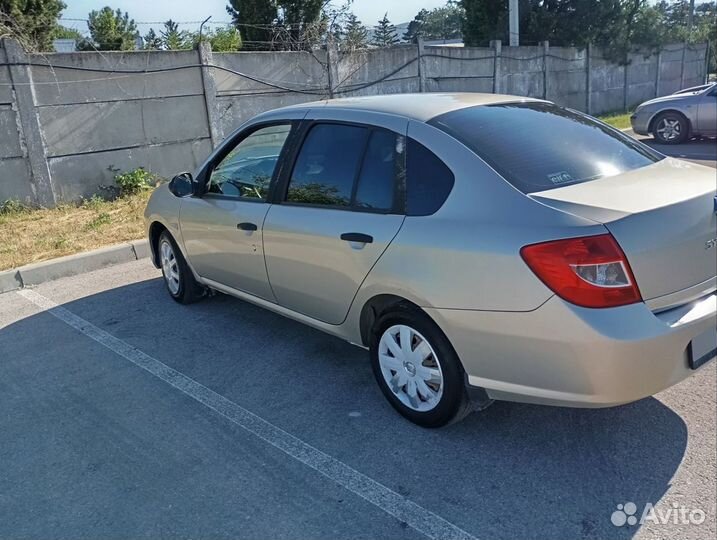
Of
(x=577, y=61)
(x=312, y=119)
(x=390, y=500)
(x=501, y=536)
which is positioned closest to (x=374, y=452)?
(x=390, y=500)

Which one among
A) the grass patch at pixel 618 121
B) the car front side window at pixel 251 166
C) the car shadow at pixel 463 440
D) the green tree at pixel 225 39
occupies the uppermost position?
the green tree at pixel 225 39

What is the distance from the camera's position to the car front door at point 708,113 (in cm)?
1289

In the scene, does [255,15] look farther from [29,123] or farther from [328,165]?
[328,165]

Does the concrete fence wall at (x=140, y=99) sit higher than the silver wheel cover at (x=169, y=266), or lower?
higher

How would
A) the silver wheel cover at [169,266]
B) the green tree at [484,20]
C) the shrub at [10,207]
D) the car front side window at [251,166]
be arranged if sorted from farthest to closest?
1. the green tree at [484,20]
2. the shrub at [10,207]
3. the silver wheel cover at [169,266]
4. the car front side window at [251,166]

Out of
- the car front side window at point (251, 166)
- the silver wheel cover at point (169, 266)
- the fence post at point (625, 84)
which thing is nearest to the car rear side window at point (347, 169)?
the car front side window at point (251, 166)

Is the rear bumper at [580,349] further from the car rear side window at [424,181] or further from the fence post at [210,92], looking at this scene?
the fence post at [210,92]

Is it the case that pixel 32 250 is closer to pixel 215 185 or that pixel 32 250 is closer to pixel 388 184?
pixel 215 185

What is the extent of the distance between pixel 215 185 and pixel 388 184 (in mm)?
1832

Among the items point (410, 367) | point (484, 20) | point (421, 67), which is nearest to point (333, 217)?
point (410, 367)

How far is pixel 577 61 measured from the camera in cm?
1995

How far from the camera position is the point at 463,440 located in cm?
316

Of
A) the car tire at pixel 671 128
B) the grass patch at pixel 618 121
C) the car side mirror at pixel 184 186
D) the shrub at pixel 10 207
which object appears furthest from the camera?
the grass patch at pixel 618 121

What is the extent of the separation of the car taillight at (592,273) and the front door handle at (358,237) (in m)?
1.04
